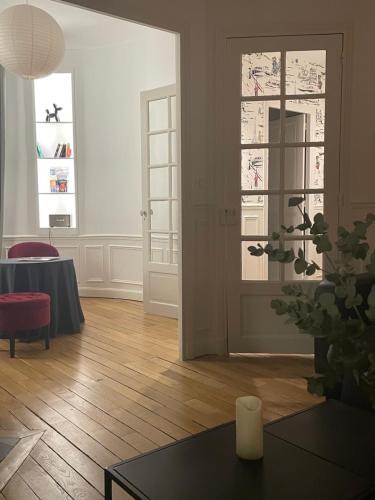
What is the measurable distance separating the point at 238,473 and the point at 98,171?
515 cm

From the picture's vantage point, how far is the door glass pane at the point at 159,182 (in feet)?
16.9

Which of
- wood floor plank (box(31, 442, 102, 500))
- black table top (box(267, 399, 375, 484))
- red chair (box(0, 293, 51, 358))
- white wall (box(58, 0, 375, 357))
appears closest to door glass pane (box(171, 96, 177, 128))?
white wall (box(58, 0, 375, 357))

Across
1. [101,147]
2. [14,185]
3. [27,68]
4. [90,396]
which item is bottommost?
[90,396]

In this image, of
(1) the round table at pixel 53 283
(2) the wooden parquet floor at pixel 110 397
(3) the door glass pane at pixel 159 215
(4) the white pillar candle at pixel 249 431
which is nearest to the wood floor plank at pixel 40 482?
(2) the wooden parquet floor at pixel 110 397

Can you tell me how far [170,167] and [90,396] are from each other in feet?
8.96

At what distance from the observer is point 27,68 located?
412 centimetres

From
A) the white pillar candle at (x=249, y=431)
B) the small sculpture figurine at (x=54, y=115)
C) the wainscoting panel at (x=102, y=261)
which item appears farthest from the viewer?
the small sculpture figurine at (x=54, y=115)

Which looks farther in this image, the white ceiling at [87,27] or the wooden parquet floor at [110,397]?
the white ceiling at [87,27]

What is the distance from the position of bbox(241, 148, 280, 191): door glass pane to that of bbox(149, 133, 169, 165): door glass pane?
1666 millimetres

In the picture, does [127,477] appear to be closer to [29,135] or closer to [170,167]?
[170,167]

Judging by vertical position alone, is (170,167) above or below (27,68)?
below

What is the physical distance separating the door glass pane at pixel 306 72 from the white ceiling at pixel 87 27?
2404 mm

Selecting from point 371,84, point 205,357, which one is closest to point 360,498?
point 205,357

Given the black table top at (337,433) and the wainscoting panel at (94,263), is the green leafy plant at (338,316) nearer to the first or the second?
the black table top at (337,433)
